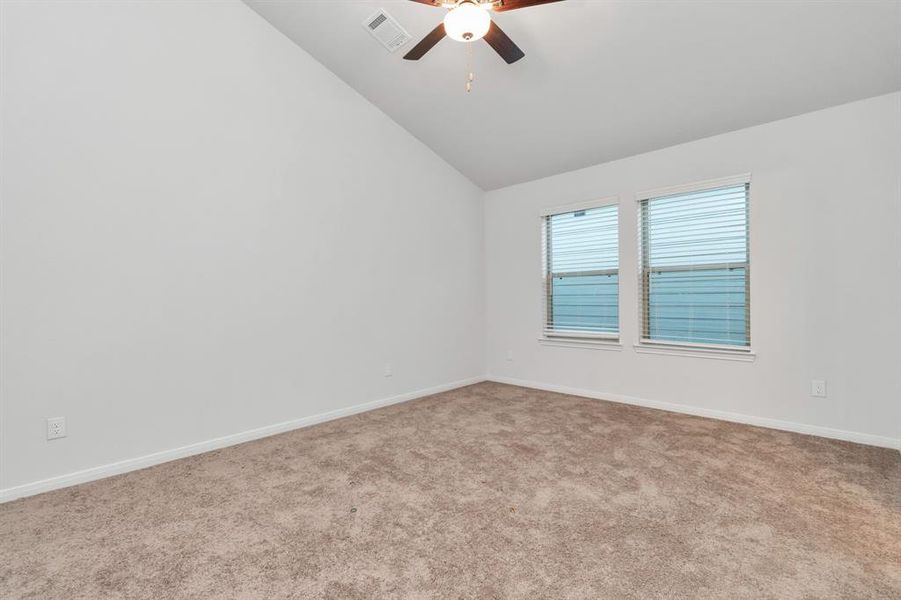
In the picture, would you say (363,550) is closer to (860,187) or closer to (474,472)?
(474,472)

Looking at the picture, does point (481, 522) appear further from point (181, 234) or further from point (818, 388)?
point (818, 388)

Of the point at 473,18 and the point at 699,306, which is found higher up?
the point at 473,18

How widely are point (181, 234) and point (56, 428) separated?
4.44 feet

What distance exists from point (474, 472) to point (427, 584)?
3.30 ft

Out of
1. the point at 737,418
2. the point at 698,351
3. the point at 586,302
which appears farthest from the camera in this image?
the point at 586,302

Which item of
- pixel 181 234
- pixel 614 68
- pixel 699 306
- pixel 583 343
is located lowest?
pixel 583 343

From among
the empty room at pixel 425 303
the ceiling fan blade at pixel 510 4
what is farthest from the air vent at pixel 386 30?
the ceiling fan blade at pixel 510 4

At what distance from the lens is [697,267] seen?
3.71 meters

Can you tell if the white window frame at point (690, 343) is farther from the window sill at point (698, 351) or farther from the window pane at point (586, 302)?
the window pane at point (586, 302)

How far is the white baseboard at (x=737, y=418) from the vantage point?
2898 mm

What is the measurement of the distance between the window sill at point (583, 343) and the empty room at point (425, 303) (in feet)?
0.23

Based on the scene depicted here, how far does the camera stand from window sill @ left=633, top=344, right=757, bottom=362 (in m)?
3.41

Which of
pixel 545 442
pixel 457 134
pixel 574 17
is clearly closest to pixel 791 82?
pixel 574 17

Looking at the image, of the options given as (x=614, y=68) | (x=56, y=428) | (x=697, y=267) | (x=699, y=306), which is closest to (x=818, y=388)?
(x=699, y=306)
